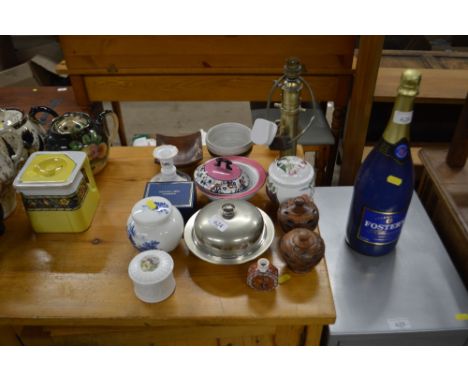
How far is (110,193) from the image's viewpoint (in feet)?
3.47

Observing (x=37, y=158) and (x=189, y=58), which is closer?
(x=37, y=158)

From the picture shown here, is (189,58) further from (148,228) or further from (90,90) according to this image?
(148,228)

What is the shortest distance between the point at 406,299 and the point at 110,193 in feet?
2.46

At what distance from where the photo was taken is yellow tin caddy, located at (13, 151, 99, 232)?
0.86 metres

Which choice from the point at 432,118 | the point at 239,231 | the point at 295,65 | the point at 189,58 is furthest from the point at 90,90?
the point at 432,118

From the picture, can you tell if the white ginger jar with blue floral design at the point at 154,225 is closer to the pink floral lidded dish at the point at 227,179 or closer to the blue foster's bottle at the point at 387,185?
the pink floral lidded dish at the point at 227,179

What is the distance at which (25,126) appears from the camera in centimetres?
104

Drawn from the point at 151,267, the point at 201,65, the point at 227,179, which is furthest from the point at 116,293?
the point at 201,65

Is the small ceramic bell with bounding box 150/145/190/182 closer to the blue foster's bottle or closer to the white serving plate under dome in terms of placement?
the white serving plate under dome

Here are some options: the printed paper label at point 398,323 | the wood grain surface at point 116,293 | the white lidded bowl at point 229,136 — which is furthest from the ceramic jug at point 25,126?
the printed paper label at point 398,323

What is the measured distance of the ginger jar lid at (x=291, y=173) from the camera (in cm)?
92

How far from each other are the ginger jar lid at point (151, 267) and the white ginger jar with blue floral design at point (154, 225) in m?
0.03

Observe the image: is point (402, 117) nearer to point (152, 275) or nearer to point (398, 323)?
point (398, 323)

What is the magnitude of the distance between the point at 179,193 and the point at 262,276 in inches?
11.0
